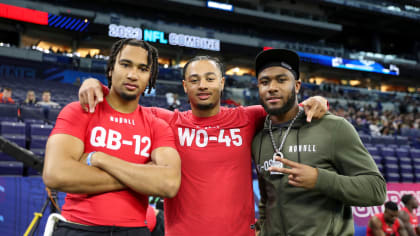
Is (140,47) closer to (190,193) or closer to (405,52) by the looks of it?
(190,193)

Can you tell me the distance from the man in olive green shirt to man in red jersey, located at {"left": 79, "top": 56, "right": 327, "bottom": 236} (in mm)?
113

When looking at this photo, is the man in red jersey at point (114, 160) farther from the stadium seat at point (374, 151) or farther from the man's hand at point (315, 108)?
the stadium seat at point (374, 151)

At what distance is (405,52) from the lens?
40.2m

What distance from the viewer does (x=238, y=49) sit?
1098 inches

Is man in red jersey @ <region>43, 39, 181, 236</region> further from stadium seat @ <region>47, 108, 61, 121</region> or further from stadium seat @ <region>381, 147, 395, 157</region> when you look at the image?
stadium seat @ <region>381, 147, 395, 157</region>

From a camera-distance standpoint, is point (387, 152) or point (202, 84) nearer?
point (202, 84)

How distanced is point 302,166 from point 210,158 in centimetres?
65

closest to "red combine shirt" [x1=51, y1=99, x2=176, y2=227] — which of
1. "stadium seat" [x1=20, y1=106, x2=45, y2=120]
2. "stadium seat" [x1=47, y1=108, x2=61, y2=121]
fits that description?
"stadium seat" [x1=47, y1=108, x2=61, y2=121]

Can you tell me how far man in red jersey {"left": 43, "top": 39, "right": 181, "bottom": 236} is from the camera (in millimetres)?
1516

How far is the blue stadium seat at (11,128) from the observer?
6094 mm

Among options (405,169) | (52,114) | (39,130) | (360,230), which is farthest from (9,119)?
(405,169)

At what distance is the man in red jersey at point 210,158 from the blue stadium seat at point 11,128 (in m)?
5.34

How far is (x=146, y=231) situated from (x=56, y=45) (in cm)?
2800

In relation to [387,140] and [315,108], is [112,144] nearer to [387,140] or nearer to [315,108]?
[315,108]
